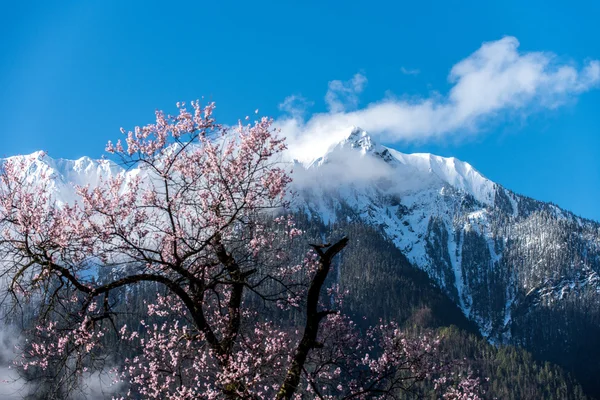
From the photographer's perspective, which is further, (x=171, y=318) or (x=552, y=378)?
(x=552, y=378)

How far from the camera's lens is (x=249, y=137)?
40.0ft

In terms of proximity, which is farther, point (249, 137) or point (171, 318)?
point (171, 318)

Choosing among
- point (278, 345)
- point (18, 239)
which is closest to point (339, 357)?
point (278, 345)

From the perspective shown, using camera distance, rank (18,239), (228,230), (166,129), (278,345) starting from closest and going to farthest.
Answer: (18,239), (228,230), (166,129), (278,345)

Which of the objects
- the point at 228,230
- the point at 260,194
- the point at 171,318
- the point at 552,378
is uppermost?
the point at 552,378

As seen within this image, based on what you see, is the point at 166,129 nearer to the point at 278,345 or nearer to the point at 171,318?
the point at 171,318

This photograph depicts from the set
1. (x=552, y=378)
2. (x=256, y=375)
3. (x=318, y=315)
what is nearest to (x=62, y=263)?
(x=256, y=375)

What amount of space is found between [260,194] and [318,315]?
2851 millimetres

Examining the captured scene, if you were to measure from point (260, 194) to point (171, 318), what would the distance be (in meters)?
4.36

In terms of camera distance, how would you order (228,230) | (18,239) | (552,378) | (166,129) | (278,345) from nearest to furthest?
(18,239)
(228,230)
(166,129)
(278,345)
(552,378)

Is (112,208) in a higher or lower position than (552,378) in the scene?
lower

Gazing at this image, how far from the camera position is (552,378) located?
174 meters

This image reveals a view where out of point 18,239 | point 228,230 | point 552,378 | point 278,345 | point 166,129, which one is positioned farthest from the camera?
point 552,378

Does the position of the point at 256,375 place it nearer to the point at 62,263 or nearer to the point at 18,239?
the point at 62,263
